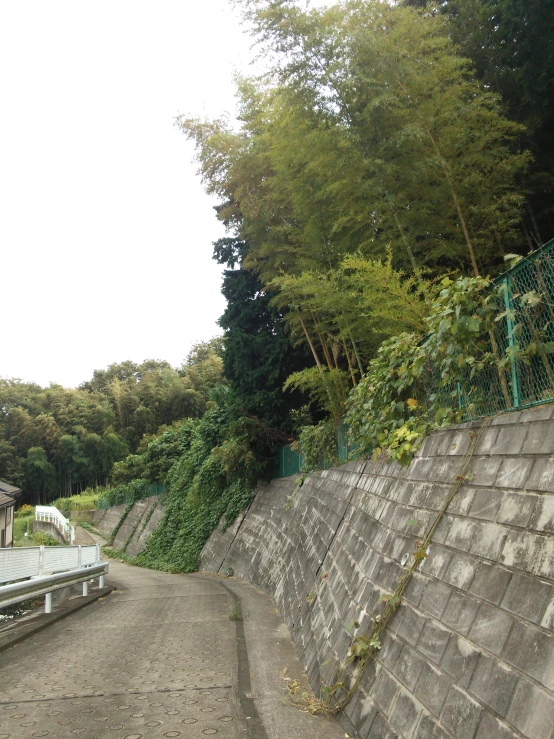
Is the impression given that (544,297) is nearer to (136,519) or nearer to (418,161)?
(418,161)

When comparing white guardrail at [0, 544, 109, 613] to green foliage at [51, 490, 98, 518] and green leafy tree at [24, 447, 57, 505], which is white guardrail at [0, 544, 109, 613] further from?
green leafy tree at [24, 447, 57, 505]

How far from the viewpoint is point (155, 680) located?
185 inches

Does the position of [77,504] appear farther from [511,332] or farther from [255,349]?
[511,332]

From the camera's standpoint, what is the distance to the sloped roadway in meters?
3.64

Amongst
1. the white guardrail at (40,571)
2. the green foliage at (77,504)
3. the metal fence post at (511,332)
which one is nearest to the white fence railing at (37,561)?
the white guardrail at (40,571)

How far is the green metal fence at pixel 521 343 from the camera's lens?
322 centimetres

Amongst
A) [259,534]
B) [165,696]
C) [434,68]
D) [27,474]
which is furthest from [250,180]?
[27,474]

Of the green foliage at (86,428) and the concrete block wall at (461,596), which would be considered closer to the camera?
the concrete block wall at (461,596)

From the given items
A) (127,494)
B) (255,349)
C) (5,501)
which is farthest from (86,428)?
(255,349)

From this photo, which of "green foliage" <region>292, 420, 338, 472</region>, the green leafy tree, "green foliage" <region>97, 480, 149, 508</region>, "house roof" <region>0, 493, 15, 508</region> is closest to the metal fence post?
"green foliage" <region>292, 420, 338, 472</region>

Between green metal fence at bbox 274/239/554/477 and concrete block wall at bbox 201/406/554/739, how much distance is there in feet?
0.99

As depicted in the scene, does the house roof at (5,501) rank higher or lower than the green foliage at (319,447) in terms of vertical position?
→ lower

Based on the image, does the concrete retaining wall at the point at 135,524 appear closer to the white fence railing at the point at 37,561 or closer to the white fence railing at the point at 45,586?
the white fence railing at the point at 45,586

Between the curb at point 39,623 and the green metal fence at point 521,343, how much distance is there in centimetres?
536
